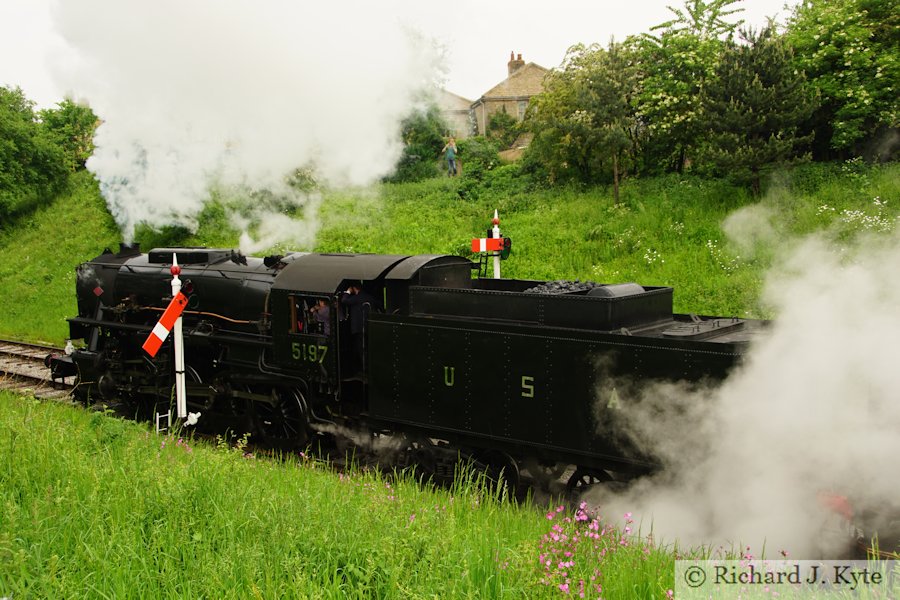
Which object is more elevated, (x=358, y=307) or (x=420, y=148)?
(x=420, y=148)

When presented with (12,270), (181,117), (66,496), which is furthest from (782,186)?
(12,270)

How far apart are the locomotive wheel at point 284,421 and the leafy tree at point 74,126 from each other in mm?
27415

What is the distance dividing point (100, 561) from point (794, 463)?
4.80 meters

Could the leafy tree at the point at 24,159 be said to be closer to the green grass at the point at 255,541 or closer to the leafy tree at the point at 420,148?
the leafy tree at the point at 420,148

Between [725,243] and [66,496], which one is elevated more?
[725,243]

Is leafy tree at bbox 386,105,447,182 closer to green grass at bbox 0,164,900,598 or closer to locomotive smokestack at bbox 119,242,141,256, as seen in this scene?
locomotive smokestack at bbox 119,242,141,256

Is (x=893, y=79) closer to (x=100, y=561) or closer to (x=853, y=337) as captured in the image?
(x=853, y=337)

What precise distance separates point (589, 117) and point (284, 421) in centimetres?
1280

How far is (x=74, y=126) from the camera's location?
106 feet

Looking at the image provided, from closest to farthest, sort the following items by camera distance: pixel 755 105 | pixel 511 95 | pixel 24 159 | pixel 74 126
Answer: pixel 755 105 < pixel 24 159 < pixel 74 126 < pixel 511 95

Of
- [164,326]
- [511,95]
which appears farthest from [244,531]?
[511,95]

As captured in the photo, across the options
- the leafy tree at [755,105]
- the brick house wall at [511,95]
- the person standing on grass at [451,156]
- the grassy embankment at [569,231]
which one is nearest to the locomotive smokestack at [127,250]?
the grassy embankment at [569,231]

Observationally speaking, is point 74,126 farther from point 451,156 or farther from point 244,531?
point 244,531

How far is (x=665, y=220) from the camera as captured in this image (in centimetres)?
1680
